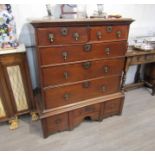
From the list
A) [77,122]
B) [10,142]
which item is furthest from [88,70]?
[10,142]

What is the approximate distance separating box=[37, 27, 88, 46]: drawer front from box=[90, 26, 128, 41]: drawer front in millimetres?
85

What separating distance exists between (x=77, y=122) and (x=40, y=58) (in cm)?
91

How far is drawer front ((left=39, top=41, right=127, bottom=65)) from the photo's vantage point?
4.41ft

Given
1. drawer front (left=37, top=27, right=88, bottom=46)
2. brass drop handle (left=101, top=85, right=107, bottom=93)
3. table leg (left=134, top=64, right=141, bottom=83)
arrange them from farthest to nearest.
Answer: table leg (left=134, top=64, right=141, bottom=83)
brass drop handle (left=101, top=85, right=107, bottom=93)
drawer front (left=37, top=27, right=88, bottom=46)

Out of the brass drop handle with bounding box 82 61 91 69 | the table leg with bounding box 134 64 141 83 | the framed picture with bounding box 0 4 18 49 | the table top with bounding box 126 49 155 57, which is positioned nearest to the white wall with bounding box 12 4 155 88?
the table leg with bounding box 134 64 141 83

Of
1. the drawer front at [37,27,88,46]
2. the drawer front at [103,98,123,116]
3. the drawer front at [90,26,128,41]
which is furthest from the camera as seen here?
A: the drawer front at [103,98,123,116]

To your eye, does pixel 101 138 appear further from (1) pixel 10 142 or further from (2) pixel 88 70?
(1) pixel 10 142

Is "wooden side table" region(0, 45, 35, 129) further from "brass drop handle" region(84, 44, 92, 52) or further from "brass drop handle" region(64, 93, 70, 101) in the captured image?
"brass drop handle" region(84, 44, 92, 52)

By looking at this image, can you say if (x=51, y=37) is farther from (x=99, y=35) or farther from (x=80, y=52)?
(x=99, y=35)

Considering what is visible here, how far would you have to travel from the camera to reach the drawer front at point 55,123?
5.31 ft

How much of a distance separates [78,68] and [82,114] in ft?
1.93

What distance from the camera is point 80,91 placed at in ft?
5.47

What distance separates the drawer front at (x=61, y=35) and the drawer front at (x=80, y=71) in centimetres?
23

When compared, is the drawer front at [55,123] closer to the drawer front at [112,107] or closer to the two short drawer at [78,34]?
the drawer front at [112,107]
